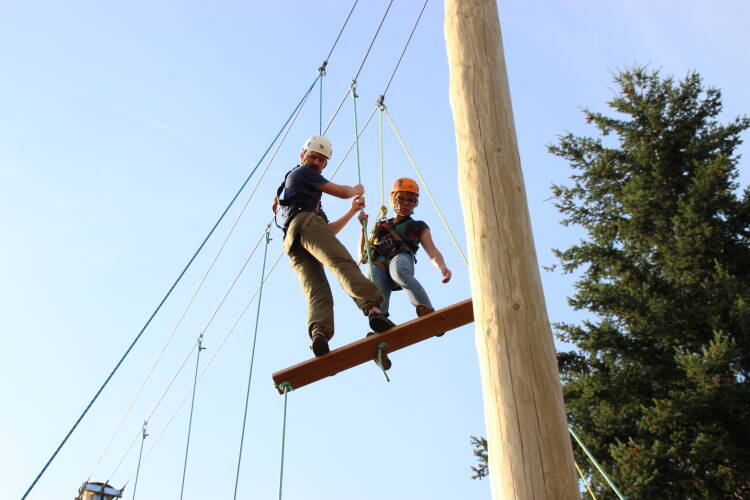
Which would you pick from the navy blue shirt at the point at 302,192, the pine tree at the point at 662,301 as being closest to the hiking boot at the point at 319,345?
the navy blue shirt at the point at 302,192

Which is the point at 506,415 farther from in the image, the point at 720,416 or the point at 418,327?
the point at 720,416

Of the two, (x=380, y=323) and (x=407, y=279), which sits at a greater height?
(x=407, y=279)

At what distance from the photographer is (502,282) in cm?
286

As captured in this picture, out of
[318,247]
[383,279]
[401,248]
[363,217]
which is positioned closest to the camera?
[318,247]

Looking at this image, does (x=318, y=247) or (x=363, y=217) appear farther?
(x=363, y=217)

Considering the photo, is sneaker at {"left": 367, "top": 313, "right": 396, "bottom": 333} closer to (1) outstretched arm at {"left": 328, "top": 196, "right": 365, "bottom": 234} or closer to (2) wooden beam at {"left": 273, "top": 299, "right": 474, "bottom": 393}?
(2) wooden beam at {"left": 273, "top": 299, "right": 474, "bottom": 393}

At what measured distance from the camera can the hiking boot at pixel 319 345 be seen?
4.22 metres

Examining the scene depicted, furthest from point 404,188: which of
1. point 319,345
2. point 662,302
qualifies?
point 662,302

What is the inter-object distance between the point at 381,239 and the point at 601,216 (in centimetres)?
802

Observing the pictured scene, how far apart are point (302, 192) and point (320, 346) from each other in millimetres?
969

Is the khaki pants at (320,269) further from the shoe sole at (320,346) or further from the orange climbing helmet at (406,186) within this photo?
the orange climbing helmet at (406,186)

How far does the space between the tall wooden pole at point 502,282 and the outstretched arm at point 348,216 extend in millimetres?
1423

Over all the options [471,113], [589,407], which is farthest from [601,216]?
[471,113]

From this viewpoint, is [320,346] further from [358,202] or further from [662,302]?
[662,302]
